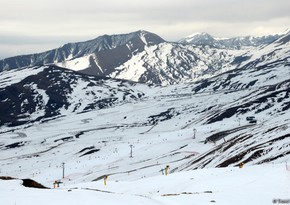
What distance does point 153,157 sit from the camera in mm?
120500

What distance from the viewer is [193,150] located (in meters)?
119

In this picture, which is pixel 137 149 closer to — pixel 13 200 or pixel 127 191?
pixel 127 191

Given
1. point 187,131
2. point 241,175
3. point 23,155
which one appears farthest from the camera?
point 23,155

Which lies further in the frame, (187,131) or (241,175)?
(187,131)

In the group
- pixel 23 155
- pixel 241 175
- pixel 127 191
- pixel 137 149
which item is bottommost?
pixel 23 155

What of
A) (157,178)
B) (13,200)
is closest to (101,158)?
(157,178)

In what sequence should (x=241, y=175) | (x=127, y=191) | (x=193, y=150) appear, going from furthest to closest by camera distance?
(x=193, y=150)
(x=127, y=191)
(x=241, y=175)

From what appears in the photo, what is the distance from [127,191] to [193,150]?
8420 cm

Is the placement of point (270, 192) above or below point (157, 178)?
above

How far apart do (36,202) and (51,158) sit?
5865 inches

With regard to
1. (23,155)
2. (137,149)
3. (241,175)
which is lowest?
(23,155)

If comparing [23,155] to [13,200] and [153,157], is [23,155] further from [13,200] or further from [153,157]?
[13,200]

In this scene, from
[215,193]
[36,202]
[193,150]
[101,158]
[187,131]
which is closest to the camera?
[36,202]

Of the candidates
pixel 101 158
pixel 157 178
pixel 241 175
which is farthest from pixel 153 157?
pixel 241 175
